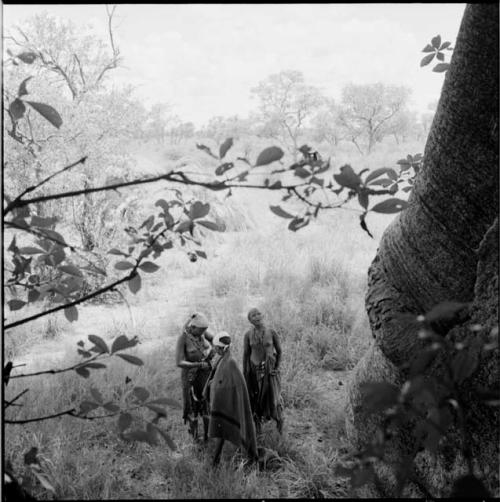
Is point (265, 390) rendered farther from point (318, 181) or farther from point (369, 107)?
point (369, 107)

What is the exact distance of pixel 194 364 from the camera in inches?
141

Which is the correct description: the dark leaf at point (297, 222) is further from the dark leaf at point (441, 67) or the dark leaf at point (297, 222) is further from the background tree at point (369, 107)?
the background tree at point (369, 107)

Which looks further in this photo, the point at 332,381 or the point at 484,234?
the point at 332,381

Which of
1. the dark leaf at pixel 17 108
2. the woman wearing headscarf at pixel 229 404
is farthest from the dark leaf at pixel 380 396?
the woman wearing headscarf at pixel 229 404

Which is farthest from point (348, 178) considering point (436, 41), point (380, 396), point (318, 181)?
point (436, 41)

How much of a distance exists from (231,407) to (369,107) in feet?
104

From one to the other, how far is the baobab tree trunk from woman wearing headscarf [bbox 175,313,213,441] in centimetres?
147

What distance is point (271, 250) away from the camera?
10039 millimetres

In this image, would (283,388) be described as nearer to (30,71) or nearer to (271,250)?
(271,250)

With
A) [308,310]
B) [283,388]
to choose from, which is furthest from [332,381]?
[308,310]

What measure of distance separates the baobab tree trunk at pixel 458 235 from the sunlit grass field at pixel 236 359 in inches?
38.1

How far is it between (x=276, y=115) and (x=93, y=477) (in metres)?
31.2

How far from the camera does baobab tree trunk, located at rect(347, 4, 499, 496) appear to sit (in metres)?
1.81

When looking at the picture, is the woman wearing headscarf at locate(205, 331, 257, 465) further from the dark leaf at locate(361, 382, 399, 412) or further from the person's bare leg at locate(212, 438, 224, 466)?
the dark leaf at locate(361, 382, 399, 412)
